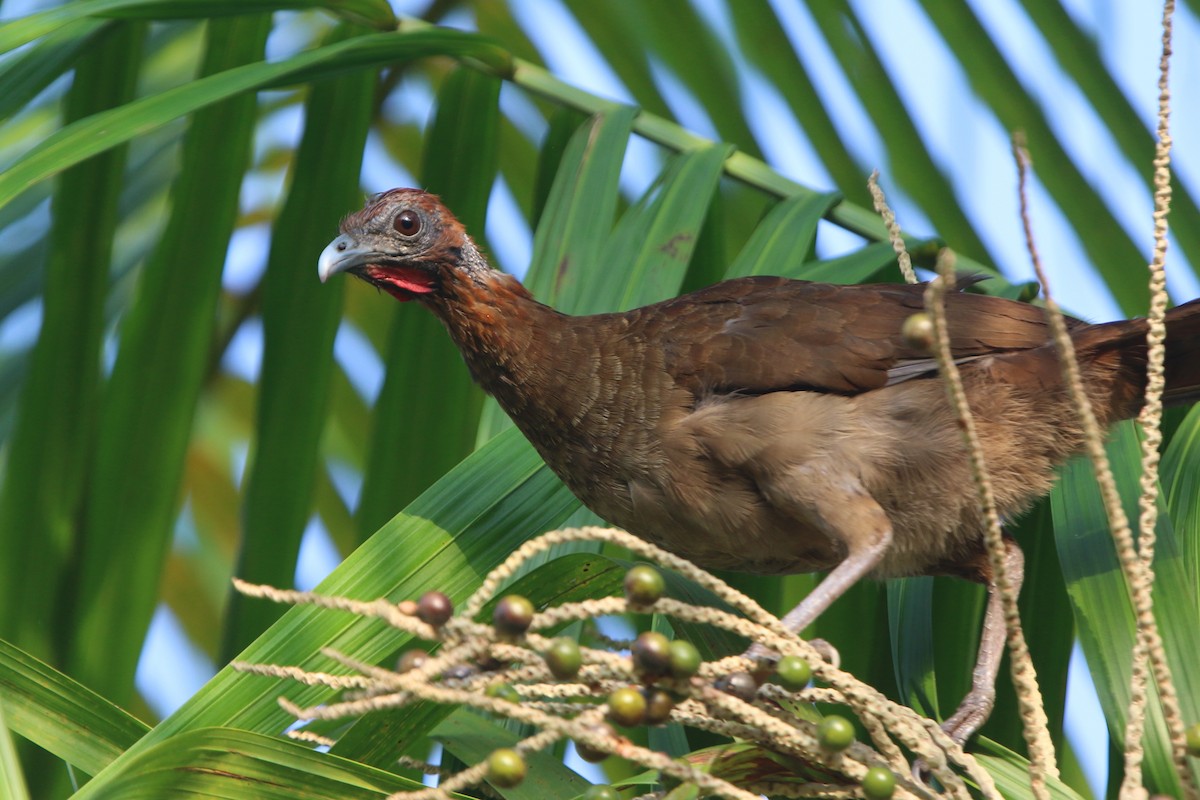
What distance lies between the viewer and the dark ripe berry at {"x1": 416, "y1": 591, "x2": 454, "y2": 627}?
45.0 inches

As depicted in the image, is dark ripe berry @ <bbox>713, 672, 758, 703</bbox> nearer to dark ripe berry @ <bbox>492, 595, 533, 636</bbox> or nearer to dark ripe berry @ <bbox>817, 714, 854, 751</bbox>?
dark ripe berry @ <bbox>817, 714, 854, 751</bbox>

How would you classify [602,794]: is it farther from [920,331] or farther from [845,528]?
[845,528]

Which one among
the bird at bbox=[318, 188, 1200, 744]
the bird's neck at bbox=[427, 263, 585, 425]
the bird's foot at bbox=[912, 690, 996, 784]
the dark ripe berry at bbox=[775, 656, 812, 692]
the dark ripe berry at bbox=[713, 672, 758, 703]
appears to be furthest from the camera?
the bird's neck at bbox=[427, 263, 585, 425]

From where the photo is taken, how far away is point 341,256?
7.98 feet

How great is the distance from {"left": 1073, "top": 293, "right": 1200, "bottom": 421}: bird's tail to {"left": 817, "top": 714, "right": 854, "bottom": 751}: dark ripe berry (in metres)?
1.35

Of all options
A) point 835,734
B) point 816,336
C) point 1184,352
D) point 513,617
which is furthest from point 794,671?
point 1184,352

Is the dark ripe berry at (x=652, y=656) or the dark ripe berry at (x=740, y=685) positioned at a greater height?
the dark ripe berry at (x=740, y=685)

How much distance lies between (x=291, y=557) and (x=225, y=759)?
941mm

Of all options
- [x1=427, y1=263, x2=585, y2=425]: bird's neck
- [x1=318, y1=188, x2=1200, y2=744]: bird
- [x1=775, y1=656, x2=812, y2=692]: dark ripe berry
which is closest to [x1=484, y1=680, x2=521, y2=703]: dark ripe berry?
[x1=775, y1=656, x2=812, y2=692]: dark ripe berry

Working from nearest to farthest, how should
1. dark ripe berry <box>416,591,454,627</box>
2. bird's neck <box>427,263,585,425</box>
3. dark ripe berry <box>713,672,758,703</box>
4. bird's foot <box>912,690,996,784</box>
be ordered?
dark ripe berry <box>416,591,454,627</box>
dark ripe berry <box>713,672,758,703</box>
bird's foot <box>912,690,996,784</box>
bird's neck <box>427,263,585,425</box>

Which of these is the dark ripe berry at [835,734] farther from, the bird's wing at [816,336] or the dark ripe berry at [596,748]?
the bird's wing at [816,336]

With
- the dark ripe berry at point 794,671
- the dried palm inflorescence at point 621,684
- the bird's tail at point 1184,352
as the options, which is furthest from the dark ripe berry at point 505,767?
the bird's tail at point 1184,352

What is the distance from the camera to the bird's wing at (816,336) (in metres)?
2.37

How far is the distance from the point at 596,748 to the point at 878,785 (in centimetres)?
25
